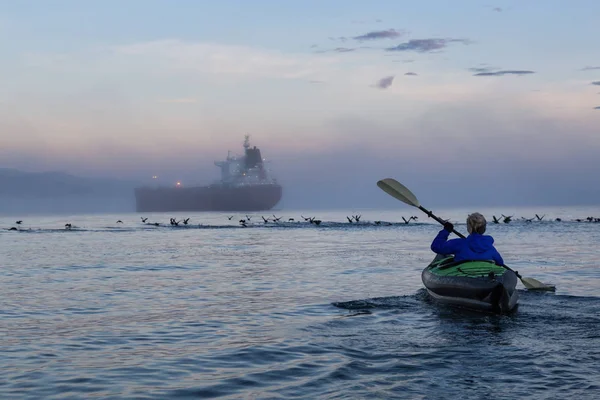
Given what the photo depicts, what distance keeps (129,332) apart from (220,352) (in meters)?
2.88

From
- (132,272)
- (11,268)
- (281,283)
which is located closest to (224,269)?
(132,272)

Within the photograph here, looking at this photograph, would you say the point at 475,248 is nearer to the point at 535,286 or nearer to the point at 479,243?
the point at 479,243

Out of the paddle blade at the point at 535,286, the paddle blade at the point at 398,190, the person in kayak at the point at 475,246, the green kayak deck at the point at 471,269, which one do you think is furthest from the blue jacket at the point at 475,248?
the paddle blade at the point at 398,190

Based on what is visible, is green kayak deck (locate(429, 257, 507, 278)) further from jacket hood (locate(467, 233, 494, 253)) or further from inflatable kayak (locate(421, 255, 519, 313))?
jacket hood (locate(467, 233, 494, 253))

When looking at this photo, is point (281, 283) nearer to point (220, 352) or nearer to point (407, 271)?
point (407, 271)

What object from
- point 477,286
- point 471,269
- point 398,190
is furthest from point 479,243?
point 398,190

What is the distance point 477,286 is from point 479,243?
97 centimetres

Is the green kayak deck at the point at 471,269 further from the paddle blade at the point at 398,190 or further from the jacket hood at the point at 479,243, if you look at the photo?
the paddle blade at the point at 398,190

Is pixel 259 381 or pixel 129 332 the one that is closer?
pixel 259 381

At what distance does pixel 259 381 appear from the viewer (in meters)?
9.23

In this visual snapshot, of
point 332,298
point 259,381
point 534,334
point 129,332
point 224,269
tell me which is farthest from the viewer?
point 224,269

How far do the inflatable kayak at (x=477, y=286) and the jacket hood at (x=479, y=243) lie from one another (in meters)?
0.29

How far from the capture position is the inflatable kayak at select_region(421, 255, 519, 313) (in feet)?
45.3

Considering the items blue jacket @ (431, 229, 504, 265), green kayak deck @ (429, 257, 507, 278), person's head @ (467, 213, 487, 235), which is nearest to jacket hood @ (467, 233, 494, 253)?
blue jacket @ (431, 229, 504, 265)
